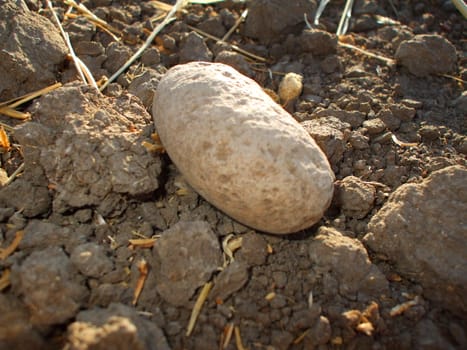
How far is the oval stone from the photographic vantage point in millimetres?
1788

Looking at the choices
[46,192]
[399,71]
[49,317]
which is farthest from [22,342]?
[399,71]

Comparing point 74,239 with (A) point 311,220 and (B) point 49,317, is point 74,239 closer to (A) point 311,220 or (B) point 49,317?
(B) point 49,317

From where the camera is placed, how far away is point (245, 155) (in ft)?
5.85

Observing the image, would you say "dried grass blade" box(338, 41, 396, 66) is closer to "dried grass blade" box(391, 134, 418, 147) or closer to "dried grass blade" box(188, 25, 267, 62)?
"dried grass blade" box(188, 25, 267, 62)

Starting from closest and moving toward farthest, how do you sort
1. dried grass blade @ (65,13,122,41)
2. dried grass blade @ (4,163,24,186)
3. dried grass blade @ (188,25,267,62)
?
1. dried grass blade @ (4,163,24,186)
2. dried grass blade @ (65,13,122,41)
3. dried grass blade @ (188,25,267,62)

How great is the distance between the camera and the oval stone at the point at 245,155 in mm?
1788

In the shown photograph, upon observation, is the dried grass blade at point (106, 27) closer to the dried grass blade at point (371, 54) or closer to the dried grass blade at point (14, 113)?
the dried grass blade at point (14, 113)

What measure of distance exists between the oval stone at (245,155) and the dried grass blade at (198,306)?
35cm

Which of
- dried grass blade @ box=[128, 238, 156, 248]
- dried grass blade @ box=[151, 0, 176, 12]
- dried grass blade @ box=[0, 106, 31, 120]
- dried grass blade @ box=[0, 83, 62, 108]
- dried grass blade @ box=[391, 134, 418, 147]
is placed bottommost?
dried grass blade @ box=[128, 238, 156, 248]

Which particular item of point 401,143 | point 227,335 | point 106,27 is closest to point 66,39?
point 106,27

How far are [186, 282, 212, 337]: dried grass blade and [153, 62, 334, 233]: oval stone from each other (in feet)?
1.14

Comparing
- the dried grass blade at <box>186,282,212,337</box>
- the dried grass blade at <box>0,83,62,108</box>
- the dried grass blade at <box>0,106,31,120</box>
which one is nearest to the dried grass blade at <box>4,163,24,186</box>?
the dried grass blade at <box>0,106,31,120</box>

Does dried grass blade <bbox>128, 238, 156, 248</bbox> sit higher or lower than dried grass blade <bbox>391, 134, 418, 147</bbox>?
lower

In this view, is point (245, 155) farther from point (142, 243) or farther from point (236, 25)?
point (236, 25)
